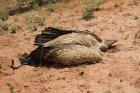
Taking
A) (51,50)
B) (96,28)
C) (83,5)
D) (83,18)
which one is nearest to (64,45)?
(51,50)

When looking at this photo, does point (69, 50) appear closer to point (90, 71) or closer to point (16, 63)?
point (90, 71)

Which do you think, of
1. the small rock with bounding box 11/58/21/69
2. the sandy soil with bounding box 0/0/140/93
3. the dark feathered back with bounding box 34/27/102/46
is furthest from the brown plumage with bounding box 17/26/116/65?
the small rock with bounding box 11/58/21/69

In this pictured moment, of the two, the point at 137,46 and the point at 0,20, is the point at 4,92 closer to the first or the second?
the point at 137,46

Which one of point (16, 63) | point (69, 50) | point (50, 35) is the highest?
point (50, 35)

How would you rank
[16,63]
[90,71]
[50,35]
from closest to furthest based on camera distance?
[90,71] < [16,63] < [50,35]

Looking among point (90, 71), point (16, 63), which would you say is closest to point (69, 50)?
point (90, 71)

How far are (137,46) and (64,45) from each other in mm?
1609

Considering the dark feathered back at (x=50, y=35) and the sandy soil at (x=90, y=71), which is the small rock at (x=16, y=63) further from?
the dark feathered back at (x=50, y=35)

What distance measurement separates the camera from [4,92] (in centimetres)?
715

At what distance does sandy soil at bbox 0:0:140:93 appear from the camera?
708 centimetres

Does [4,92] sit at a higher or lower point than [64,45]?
lower

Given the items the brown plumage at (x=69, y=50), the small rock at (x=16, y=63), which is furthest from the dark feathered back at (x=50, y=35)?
the small rock at (x=16, y=63)

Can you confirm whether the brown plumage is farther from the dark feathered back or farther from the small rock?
A: the small rock

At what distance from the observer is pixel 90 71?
25.0 ft
